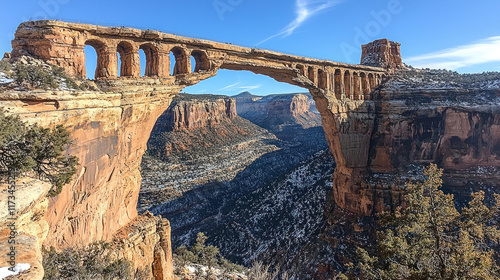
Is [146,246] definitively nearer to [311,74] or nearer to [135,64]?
[135,64]

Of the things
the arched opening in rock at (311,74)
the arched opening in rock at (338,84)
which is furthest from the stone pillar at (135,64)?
the arched opening in rock at (338,84)

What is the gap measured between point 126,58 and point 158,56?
1.86 m

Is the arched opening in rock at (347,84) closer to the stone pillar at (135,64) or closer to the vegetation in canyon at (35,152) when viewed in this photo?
the stone pillar at (135,64)

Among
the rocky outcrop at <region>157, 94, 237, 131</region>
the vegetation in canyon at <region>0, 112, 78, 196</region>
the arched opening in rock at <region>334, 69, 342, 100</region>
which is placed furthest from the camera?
the rocky outcrop at <region>157, 94, 237, 131</region>

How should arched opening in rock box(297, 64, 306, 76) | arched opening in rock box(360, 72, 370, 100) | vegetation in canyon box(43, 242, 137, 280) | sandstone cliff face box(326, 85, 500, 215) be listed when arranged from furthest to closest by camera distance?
arched opening in rock box(360, 72, 370, 100), sandstone cliff face box(326, 85, 500, 215), arched opening in rock box(297, 64, 306, 76), vegetation in canyon box(43, 242, 137, 280)

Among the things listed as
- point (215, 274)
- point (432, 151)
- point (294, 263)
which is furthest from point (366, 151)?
point (215, 274)

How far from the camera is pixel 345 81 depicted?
29141 millimetres

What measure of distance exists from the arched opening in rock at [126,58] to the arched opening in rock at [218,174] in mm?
11083

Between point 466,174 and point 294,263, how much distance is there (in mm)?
19022

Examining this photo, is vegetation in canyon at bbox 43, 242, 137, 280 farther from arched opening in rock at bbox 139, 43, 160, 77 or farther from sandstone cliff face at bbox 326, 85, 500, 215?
sandstone cliff face at bbox 326, 85, 500, 215

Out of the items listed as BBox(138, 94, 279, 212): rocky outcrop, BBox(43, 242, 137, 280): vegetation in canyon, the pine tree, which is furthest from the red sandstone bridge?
BBox(138, 94, 279, 212): rocky outcrop

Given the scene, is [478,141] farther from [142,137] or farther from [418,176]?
[142,137]

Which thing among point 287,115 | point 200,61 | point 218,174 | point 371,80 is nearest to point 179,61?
point 200,61

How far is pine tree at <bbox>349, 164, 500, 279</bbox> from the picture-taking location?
8797mm
